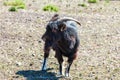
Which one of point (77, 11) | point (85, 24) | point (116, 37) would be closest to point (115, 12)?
point (77, 11)

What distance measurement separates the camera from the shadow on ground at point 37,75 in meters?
12.8

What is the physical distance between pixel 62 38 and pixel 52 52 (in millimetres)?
2789

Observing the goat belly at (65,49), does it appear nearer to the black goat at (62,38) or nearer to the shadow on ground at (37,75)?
Result: the black goat at (62,38)

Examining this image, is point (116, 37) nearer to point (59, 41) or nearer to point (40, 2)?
point (59, 41)

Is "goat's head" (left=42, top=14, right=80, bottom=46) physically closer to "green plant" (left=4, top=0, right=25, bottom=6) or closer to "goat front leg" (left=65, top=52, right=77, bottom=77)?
"goat front leg" (left=65, top=52, right=77, bottom=77)

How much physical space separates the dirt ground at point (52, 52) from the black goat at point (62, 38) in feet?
1.87

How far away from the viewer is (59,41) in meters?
12.7

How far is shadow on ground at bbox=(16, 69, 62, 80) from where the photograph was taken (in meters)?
12.8

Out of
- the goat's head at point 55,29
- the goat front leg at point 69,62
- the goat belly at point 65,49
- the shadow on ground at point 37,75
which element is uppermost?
the goat's head at point 55,29

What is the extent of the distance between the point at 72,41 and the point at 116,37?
558 centimetres

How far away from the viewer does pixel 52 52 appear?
15398 mm

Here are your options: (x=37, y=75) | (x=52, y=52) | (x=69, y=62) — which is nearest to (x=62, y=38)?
(x=69, y=62)

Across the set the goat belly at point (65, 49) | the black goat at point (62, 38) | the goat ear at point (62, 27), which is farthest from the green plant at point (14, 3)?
the goat ear at point (62, 27)

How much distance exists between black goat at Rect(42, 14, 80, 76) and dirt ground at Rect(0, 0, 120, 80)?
569 mm
